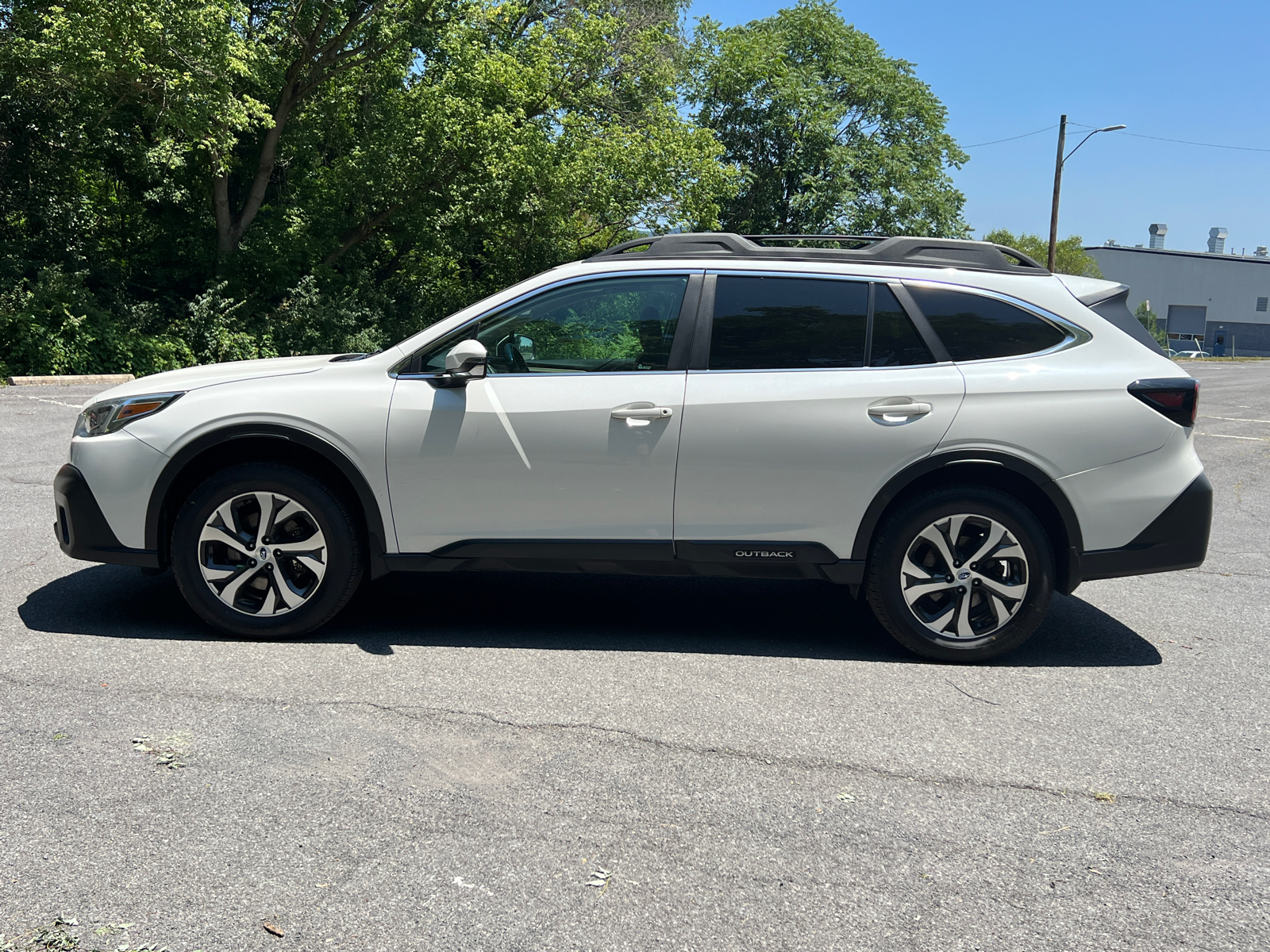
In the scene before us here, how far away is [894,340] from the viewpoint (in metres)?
4.75

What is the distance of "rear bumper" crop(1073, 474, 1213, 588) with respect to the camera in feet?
15.4

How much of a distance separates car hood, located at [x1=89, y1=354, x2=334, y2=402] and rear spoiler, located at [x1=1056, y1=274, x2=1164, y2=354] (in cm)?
353

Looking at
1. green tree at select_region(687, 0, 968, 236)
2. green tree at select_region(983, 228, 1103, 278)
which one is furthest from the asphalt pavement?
green tree at select_region(983, 228, 1103, 278)

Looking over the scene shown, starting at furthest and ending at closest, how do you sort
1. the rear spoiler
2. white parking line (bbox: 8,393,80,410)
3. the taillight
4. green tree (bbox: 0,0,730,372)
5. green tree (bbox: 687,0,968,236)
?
green tree (bbox: 687,0,968,236)
green tree (bbox: 0,0,730,372)
white parking line (bbox: 8,393,80,410)
the rear spoiler
the taillight

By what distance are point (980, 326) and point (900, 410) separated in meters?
0.58

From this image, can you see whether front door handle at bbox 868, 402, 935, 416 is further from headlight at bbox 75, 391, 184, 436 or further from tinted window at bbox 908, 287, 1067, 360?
headlight at bbox 75, 391, 184, 436

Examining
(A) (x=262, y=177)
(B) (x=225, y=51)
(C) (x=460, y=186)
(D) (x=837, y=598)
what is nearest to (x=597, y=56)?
(C) (x=460, y=186)

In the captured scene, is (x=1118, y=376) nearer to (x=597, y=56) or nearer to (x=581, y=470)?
(x=581, y=470)

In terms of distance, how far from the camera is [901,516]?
4.69 m

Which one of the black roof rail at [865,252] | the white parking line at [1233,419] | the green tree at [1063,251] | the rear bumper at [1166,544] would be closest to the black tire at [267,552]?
the black roof rail at [865,252]

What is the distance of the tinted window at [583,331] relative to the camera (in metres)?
4.76

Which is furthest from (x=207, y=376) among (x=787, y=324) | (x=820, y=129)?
(x=820, y=129)

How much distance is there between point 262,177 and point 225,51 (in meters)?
5.39

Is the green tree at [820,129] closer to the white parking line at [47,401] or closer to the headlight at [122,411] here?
the white parking line at [47,401]
